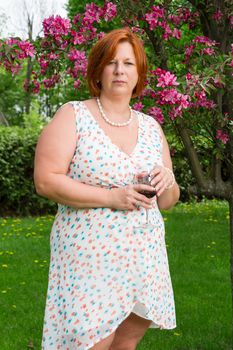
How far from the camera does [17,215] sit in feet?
40.3

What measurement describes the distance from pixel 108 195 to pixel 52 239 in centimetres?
36

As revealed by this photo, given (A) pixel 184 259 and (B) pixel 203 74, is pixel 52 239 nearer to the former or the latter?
(B) pixel 203 74

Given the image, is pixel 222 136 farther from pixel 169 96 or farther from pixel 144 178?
pixel 144 178

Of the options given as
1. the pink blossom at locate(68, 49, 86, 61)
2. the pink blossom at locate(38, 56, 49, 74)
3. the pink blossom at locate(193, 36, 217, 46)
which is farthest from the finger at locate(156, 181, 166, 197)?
the pink blossom at locate(38, 56, 49, 74)

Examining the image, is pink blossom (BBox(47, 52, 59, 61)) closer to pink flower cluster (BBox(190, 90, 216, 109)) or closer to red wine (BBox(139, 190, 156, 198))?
pink flower cluster (BBox(190, 90, 216, 109))

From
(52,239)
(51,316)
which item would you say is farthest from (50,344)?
(52,239)

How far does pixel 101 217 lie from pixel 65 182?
0.22m

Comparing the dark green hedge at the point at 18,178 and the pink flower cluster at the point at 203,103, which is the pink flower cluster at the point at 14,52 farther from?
the dark green hedge at the point at 18,178

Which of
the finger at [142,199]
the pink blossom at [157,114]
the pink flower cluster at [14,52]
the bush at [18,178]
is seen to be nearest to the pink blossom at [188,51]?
the pink blossom at [157,114]

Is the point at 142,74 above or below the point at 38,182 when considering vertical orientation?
above

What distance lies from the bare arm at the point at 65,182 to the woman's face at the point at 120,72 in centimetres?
27

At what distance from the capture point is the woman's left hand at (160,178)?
112 inches

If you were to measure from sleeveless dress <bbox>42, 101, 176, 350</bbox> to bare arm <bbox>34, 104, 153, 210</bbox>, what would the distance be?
0.06 meters

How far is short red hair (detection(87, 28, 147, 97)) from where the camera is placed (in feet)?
9.78
